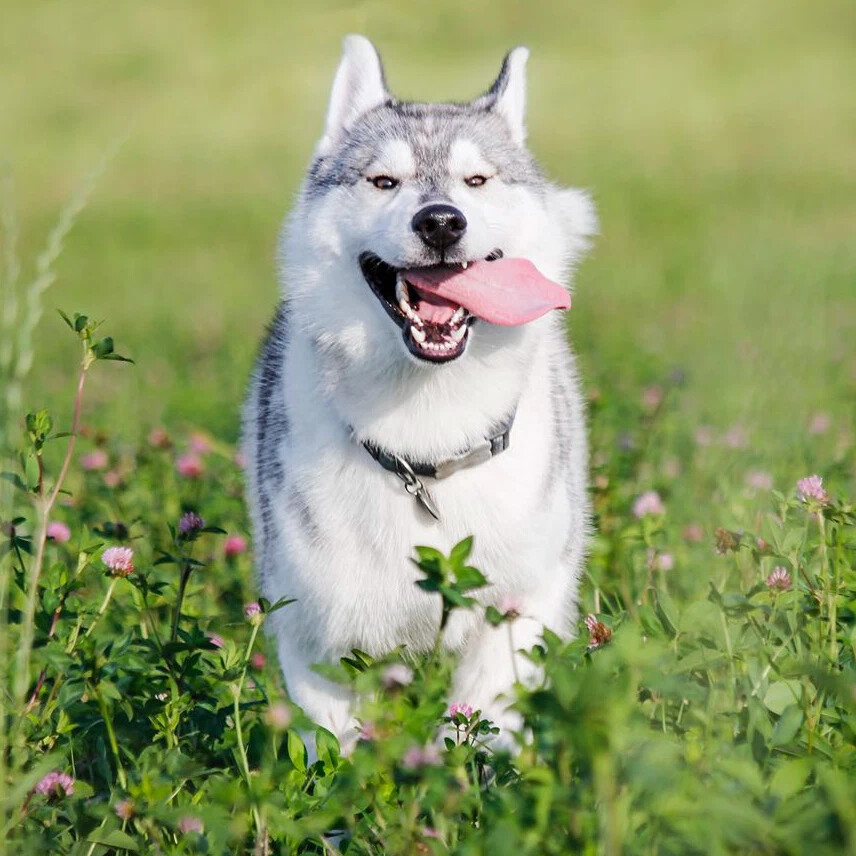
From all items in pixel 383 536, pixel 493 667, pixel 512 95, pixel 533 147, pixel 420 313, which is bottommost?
pixel 533 147

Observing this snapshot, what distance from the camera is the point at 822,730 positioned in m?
2.58

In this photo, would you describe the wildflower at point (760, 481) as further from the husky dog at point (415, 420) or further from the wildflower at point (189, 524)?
the wildflower at point (189, 524)

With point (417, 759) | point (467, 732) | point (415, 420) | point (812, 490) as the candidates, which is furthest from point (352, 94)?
point (417, 759)

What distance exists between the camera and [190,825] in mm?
2195

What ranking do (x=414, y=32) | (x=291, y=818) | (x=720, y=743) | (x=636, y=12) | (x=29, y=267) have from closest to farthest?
(x=720, y=743) → (x=291, y=818) → (x=29, y=267) → (x=414, y=32) → (x=636, y=12)

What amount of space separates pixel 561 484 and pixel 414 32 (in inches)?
472

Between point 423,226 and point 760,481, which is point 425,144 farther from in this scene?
point 760,481

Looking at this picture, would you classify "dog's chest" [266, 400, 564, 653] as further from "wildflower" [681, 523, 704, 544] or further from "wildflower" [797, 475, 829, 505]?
"wildflower" [681, 523, 704, 544]

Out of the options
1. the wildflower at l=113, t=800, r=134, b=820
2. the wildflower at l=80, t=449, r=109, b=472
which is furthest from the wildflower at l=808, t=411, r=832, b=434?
the wildflower at l=113, t=800, r=134, b=820

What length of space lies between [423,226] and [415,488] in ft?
2.20

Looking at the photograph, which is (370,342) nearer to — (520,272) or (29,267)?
(520,272)

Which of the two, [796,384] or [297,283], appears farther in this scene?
[796,384]

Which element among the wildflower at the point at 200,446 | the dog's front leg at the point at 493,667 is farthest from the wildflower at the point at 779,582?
the wildflower at the point at 200,446

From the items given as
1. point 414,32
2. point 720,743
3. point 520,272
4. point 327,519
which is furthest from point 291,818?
point 414,32
